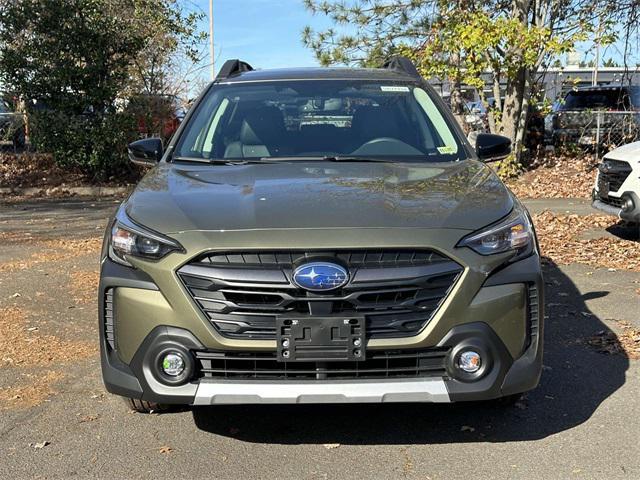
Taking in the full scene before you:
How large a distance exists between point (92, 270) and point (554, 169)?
10.1m

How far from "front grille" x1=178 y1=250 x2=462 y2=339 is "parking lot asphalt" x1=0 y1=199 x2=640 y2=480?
0.69 m

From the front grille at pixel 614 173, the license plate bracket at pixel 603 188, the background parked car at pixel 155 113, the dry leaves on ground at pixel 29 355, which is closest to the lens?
the dry leaves on ground at pixel 29 355

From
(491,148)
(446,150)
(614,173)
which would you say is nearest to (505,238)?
(446,150)

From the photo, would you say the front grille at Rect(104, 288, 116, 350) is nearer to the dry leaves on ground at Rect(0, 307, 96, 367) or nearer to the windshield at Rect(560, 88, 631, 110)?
the dry leaves on ground at Rect(0, 307, 96, 367)

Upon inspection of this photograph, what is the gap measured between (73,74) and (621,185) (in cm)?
979

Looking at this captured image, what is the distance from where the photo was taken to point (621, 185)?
8148 millimetres

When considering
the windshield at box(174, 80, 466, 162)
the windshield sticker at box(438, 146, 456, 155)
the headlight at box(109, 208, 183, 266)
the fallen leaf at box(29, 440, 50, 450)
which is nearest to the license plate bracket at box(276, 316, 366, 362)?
the headlight at box(109, 208, 183, 266)

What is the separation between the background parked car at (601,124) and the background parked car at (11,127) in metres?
10.7

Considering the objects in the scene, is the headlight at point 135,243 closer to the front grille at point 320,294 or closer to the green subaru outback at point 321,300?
the green subaru outback at point 321,300

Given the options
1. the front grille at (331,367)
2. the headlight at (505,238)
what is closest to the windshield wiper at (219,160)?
the front grille at (331,367)

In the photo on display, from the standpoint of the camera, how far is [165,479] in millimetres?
3275

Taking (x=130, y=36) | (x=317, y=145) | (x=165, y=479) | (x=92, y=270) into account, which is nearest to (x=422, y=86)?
(x=317, y=145)

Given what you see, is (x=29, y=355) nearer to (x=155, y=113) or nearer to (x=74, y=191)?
(x=74, y=191)

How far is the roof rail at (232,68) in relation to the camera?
532 centimetres
